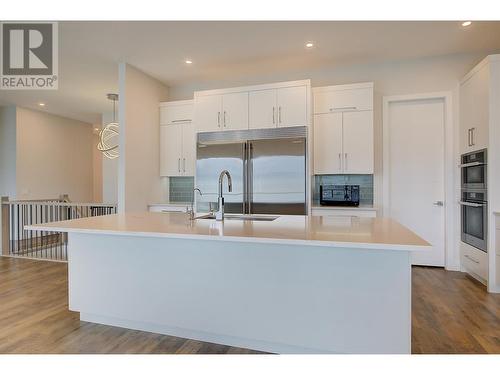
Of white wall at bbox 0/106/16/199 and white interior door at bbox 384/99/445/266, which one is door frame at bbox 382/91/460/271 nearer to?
white interior door at bbox 384/99/445/266

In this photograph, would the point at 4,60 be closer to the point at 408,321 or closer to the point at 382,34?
the point at 382,34

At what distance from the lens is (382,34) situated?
3.38 m

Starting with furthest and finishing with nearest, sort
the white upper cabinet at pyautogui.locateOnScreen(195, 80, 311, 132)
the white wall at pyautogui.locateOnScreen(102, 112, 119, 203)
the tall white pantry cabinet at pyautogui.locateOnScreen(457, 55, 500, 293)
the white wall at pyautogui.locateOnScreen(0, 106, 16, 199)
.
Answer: the white wall at pyautogui.locateOnScreen(102, 112, 119, 203) → the white wall at pyautogui.locateOnScreen(0, 106, 16, 199) → the white upper cabinet at pyautogui.locateOnScreen(195, 80, 311, 132) → the tall white pantry cabinet at pyautogui.locateOnScreen(457, 55, 500, 293)

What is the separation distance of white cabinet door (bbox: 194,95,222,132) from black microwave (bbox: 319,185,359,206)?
1733 mm

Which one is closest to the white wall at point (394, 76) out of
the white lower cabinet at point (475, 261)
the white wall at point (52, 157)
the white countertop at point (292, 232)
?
the white lower cabinet at point (475, 261)

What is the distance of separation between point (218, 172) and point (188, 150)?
80 cm

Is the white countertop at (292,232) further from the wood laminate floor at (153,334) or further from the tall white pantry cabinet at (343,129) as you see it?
the tall white pantry cabinet at (343,129)

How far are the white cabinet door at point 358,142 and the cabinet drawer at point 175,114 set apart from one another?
227 cm

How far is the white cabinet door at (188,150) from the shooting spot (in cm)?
475

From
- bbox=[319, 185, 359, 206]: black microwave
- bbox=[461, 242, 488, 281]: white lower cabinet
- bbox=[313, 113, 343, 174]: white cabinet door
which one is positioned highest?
bbox=[313, 113, 343, 174]: white cabinet door

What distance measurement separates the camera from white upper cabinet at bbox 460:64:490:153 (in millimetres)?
3268

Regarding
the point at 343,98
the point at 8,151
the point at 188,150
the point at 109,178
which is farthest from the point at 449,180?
the point at 8,151

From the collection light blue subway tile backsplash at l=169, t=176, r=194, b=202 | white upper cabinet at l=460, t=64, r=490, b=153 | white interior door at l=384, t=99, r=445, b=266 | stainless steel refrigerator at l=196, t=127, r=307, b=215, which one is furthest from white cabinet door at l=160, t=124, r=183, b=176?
white upper cabinet at l=460, t=64, r=490, b=153
